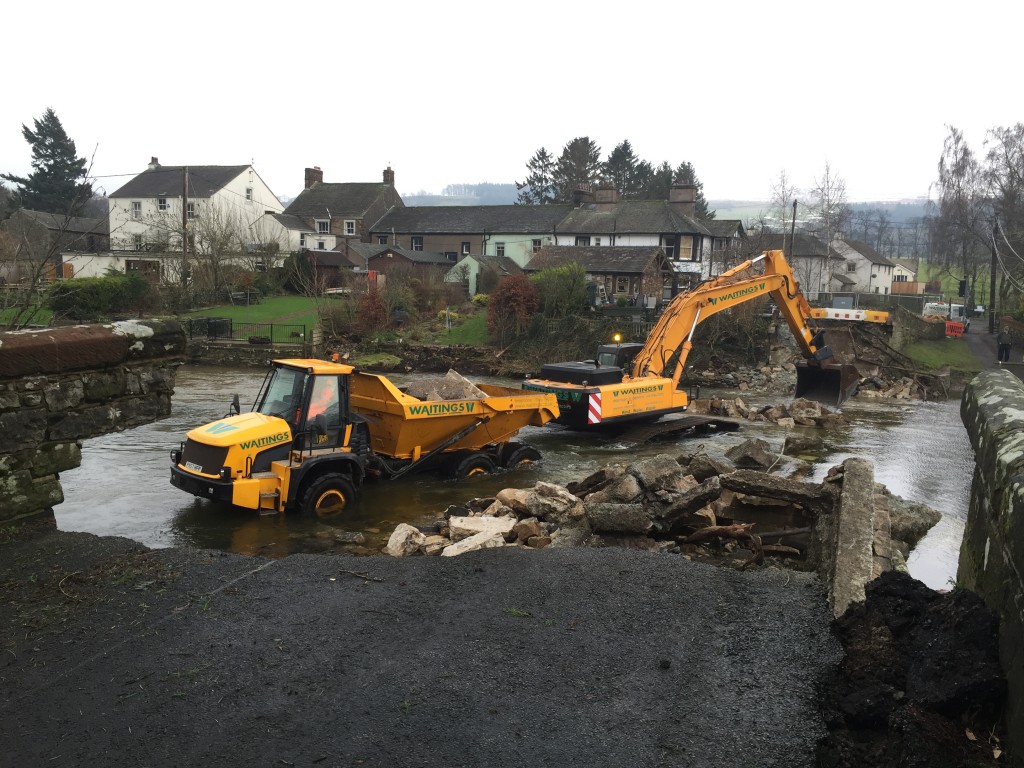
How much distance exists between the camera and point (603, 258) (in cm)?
4081

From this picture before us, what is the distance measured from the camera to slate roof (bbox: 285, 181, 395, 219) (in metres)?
60.6

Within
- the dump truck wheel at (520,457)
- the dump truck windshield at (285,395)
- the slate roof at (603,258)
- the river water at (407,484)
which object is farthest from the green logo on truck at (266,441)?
the slate roof at (603,258)

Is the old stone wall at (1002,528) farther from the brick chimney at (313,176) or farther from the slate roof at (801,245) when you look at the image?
the brick chimney at (313,176)

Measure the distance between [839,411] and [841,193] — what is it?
98.9 feet

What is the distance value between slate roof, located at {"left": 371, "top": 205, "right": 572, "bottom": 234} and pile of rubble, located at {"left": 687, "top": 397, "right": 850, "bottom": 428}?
32.0m

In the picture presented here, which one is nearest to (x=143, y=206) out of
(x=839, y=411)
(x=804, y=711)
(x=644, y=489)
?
(x=839, y=411)

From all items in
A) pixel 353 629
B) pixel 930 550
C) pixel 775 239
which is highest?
pixel 775 239

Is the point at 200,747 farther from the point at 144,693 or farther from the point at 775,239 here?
the point at 775,239

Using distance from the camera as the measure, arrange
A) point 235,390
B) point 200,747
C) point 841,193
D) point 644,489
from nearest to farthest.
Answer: point 200,747 → point 644,489 → point 235,390 → point 841,193

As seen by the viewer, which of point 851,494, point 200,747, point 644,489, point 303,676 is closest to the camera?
point 200,747

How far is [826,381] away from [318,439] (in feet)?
57.6

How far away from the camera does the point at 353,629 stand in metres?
5.75

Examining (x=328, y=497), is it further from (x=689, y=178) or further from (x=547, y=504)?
(x=689, y=178)

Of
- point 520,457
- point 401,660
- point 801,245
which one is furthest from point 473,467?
point 801,245
